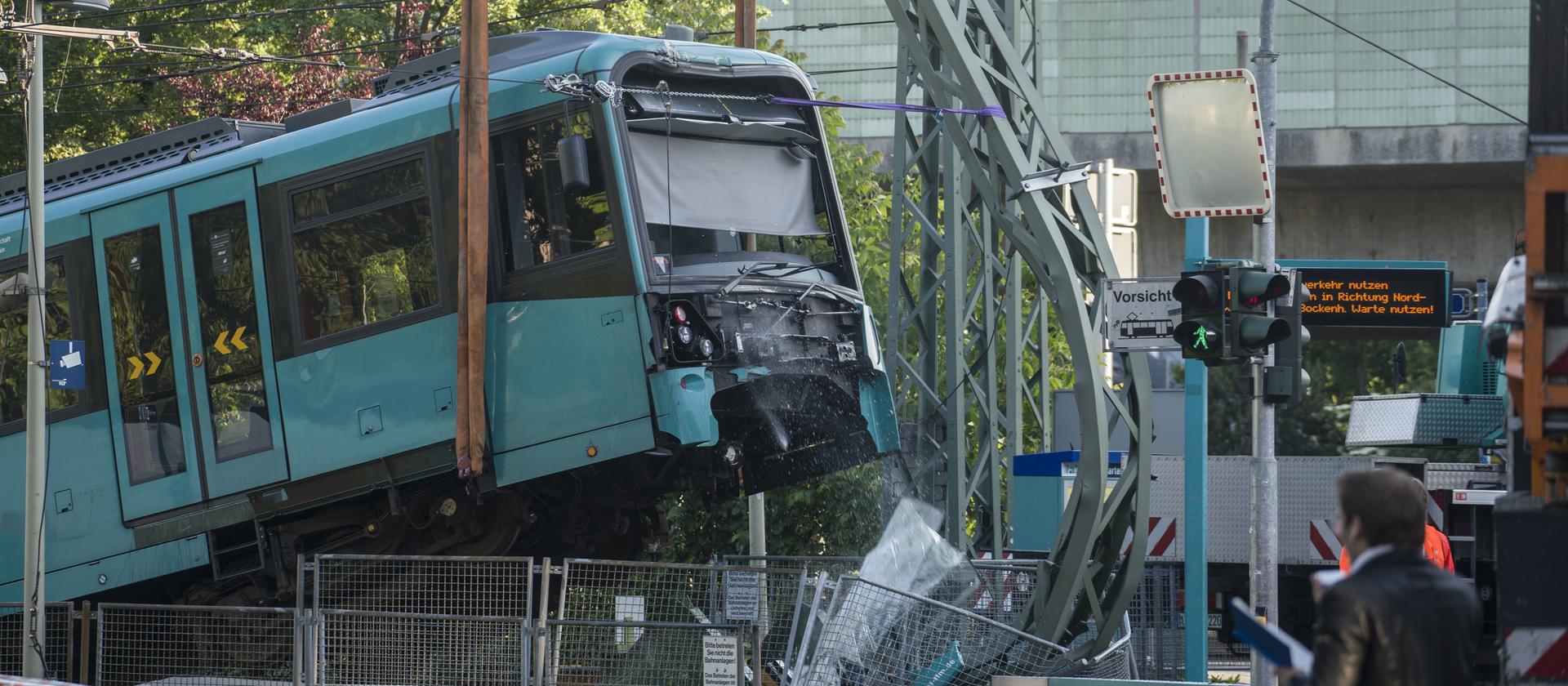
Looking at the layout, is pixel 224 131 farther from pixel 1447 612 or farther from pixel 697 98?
pixel 1447 612

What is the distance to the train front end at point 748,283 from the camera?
447 inches

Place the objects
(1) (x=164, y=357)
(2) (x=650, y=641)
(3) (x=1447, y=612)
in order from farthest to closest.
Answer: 1. (1) (x=164, y=357)
2. (2) (x=650, y=641)
3. (3) (x=1447, y=612)

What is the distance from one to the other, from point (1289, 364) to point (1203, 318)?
0.76 meters

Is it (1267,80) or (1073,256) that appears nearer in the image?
(1073,256)

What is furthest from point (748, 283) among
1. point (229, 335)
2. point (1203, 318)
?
point (229, 335)

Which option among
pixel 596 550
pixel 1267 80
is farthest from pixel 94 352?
pixel 1267 80

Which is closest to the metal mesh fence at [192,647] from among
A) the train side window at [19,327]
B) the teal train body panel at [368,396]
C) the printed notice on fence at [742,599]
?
the teal train body panel at [368,396]

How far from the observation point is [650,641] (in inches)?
436

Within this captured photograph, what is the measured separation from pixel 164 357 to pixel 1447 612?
10111 mm

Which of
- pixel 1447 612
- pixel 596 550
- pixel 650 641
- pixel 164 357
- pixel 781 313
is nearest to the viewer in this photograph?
pixel 1447 612

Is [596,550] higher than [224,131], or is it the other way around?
[224,131]

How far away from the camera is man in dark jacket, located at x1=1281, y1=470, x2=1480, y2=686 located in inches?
187

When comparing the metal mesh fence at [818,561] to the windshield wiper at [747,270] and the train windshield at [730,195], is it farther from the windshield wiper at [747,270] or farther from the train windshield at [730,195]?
the windshield wiper at [747,270]

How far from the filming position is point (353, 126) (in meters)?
12.3
